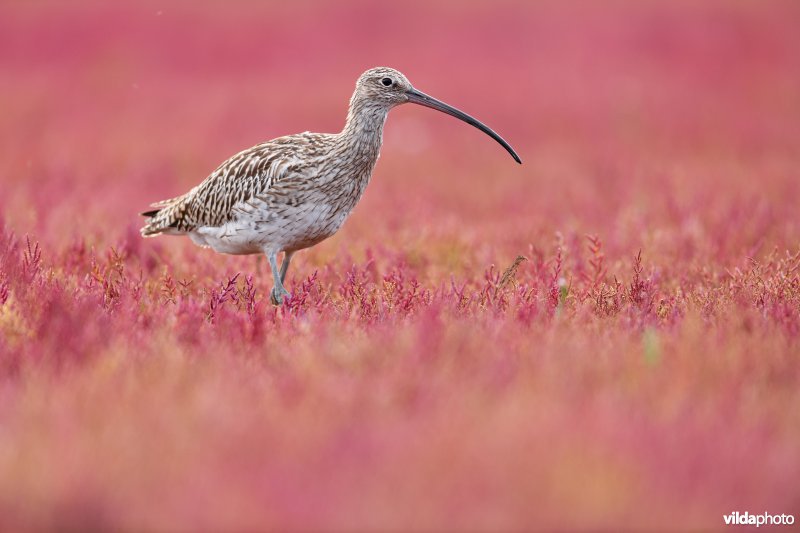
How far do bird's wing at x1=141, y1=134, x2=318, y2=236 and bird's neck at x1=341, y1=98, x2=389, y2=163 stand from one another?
28cm

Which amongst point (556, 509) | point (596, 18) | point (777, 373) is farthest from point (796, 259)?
point (596, 18)

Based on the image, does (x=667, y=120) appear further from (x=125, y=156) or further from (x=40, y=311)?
(x=40, y=311)

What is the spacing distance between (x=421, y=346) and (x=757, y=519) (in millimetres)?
1821

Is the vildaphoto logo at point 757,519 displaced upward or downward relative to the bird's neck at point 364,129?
downward

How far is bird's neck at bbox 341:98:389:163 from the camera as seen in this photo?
7.04 meters

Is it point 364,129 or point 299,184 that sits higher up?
point 364,129

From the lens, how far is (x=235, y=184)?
7.29m

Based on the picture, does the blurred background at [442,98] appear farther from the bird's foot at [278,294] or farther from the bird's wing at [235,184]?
the bird's foot at [278,294]

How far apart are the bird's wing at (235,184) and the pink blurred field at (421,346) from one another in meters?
0.43

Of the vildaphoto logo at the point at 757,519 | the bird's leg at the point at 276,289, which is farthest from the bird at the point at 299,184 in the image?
the vildaphoto logo at the point at 757,519

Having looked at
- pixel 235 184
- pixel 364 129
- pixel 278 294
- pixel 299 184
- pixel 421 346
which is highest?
pixel 364 129

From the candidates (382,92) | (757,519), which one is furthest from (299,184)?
(757,519)

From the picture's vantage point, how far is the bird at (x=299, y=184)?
688cm

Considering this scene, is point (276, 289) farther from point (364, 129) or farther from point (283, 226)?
point (364, 129)
